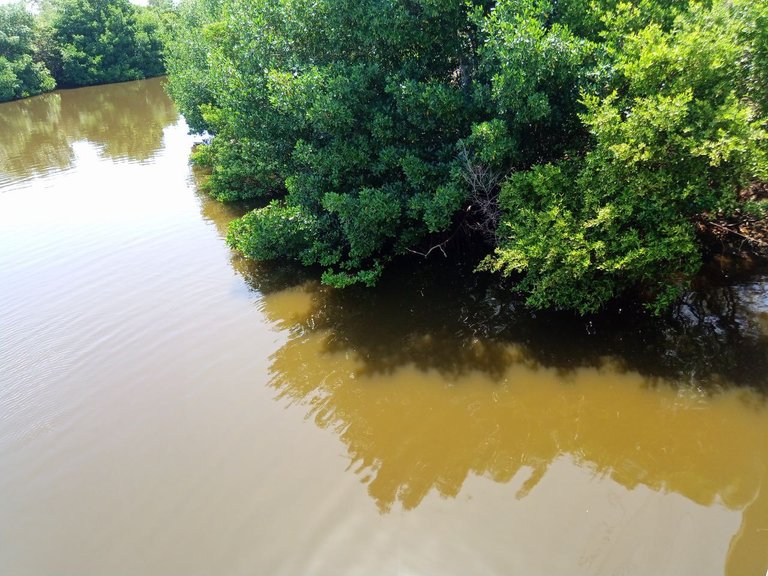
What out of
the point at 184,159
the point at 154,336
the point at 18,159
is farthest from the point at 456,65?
the point at 18,159

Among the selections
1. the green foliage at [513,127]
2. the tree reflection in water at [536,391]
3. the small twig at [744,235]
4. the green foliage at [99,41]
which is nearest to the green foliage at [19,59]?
the green foliage at [99,41]

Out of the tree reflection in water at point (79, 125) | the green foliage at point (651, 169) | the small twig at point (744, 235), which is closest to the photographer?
the green foliage at point (651, 169)

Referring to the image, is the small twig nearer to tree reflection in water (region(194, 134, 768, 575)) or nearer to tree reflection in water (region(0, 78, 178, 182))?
tree reflection in water (region(194, 134, 768, 575))

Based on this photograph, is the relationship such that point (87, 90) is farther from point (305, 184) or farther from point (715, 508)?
point (715, 508)

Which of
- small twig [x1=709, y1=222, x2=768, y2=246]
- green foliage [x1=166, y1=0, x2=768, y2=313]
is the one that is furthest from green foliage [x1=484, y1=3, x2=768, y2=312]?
small twig [x1=709, y1=222, x2=768, y2=246]

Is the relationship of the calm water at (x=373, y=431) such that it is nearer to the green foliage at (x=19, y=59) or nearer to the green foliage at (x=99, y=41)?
the green foliage at (x=19, y=59)

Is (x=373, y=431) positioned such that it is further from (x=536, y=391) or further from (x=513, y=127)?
(x=513, y=127)
